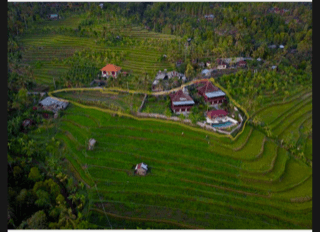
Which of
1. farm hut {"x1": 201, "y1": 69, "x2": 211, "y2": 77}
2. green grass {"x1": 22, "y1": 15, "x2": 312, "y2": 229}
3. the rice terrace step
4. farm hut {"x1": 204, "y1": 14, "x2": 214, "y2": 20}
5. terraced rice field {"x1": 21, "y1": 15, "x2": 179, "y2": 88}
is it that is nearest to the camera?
green grass {"x1": 22, "y1": 15, "x2": 312, "y2": 229}

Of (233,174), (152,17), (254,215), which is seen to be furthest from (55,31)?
(254,215)

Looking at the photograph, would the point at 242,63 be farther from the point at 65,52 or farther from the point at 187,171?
the point at 65,52

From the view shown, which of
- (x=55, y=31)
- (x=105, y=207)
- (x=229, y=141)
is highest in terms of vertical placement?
(x=55, y=31)

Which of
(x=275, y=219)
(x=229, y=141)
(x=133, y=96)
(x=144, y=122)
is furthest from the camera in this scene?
(x=133, y=96)

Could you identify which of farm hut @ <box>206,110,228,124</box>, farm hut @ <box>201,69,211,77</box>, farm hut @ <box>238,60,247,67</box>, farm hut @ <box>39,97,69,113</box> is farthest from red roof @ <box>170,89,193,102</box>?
farm hut @ <box>238,60,247,67</box>

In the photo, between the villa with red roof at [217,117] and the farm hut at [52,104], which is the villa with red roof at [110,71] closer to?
the farm hut at [52,104]

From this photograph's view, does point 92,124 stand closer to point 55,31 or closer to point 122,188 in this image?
point 122,188

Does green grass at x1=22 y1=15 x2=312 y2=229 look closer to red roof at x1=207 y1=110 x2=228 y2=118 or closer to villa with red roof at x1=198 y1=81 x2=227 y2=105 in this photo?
red roof at x1=207 y1=110 x2=228 y2=118
